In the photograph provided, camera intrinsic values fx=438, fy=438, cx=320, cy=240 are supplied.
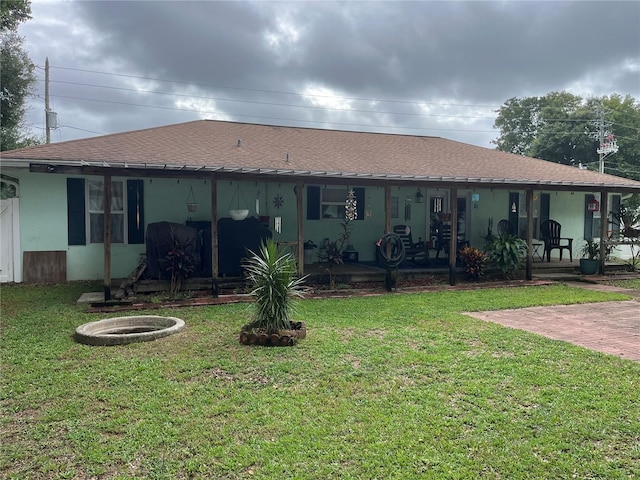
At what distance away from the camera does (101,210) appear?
955cm

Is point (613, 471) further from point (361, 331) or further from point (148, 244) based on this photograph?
point (148, 244)

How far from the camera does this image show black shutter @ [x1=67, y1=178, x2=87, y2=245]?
30.1 ft

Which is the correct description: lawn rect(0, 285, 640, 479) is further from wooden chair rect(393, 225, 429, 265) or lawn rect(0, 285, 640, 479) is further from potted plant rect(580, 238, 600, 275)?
potted plant rect(580, 238, 600, 275)

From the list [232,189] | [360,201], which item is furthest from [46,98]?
[360,201]

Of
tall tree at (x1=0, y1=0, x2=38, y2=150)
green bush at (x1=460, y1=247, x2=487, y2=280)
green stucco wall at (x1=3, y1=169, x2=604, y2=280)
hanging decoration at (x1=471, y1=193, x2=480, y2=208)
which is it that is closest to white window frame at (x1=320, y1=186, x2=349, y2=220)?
green stucco wall at (x1=3, y1=169, x2=604, y2=280)

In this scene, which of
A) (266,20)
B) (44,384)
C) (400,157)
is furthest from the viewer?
(266,20)

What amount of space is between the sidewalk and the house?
2.67 metres

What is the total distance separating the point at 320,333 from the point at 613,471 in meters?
3.44

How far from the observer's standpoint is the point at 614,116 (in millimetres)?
32906

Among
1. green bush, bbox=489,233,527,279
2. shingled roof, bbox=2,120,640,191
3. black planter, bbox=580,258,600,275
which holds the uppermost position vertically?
shingled roof, bbox=2,120,640,191

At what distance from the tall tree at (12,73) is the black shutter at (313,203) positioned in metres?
11.7

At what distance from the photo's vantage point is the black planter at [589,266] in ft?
36.2

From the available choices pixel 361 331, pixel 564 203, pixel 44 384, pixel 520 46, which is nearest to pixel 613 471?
pixel 361 331

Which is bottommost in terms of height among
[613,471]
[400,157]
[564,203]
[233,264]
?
[613,471]
